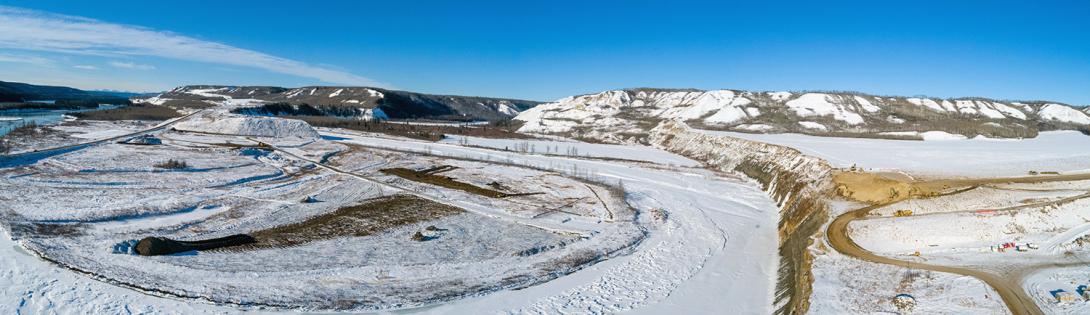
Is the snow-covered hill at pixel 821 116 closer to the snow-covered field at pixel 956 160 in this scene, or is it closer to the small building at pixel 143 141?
the snow-covered field at pixel 956 160

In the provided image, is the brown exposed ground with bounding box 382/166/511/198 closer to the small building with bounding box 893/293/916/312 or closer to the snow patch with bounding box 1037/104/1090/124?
the small building with bounding box 893/293/916/312

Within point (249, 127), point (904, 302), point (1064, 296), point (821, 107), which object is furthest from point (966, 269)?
point (249, 127)

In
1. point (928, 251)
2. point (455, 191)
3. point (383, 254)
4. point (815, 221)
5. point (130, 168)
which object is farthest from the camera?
point (130, 168)

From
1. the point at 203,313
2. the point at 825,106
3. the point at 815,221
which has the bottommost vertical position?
the point at 203,313

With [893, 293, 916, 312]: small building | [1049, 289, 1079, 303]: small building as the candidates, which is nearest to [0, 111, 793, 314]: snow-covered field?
[893, 293, 916, 312]: small building

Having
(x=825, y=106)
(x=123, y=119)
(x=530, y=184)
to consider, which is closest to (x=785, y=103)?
(x=825, y=106)

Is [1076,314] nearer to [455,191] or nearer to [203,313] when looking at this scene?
[203,313]
